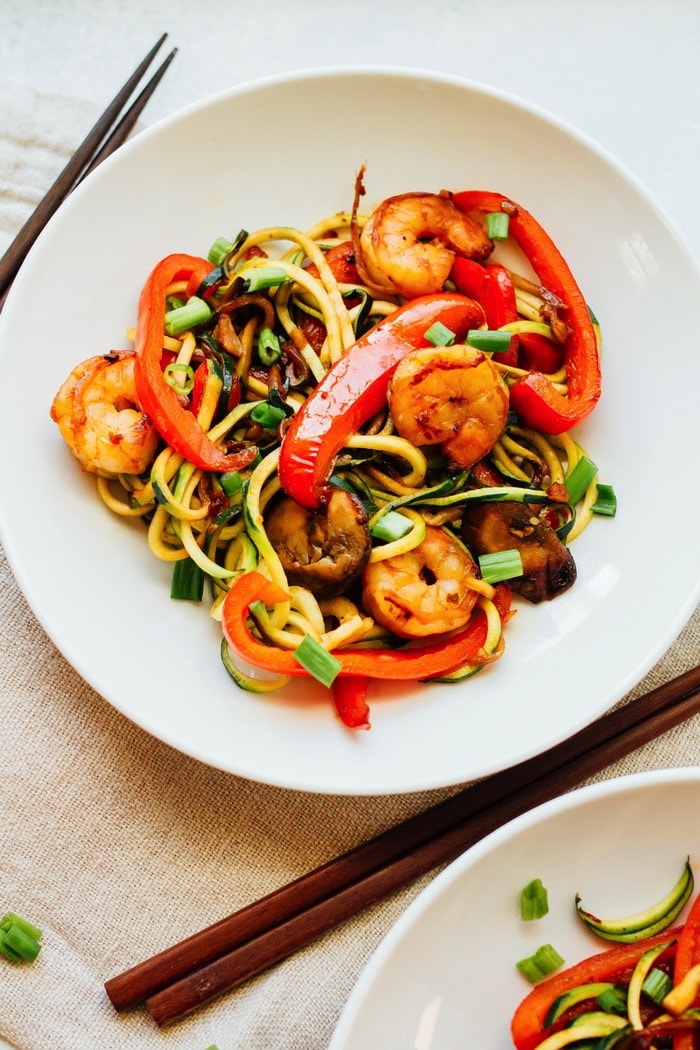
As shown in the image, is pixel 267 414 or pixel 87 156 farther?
pixel 87 156

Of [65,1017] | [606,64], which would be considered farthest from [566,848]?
[606,64]

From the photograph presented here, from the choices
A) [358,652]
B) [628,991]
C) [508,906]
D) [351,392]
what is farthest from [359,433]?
[628,991]

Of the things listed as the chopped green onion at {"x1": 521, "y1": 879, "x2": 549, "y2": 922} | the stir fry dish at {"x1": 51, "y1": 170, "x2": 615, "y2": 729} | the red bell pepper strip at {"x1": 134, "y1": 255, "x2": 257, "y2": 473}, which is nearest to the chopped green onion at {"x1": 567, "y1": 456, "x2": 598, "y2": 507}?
the stir fry dish at {"x1": 51, "y1": 170, "x2": 615, "y2": 729}

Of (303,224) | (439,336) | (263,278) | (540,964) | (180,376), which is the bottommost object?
(540,964)

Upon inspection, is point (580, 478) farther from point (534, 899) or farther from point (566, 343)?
point (534, 899)

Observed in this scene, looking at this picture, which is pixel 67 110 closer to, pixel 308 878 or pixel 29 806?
pixel 29 806

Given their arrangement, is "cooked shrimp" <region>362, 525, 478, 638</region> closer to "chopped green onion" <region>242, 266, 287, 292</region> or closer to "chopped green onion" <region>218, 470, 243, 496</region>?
Result: "chopped green onion" <region>218, 470, 243, 496</region>

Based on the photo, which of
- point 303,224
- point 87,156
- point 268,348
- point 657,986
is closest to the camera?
point 657,986
